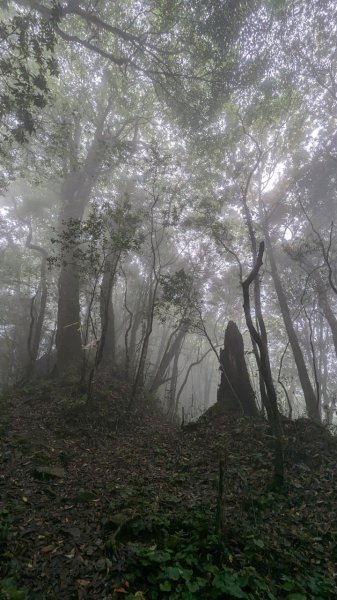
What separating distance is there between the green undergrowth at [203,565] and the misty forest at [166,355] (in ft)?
0.09

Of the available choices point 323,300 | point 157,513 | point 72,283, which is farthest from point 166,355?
point 157,513

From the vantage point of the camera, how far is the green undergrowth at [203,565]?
3742 millimetres

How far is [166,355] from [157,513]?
12382mm

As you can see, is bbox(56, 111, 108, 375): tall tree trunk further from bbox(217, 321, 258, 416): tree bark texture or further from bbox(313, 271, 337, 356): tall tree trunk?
bbox(313, 271, 337, 356): tall tree trunk

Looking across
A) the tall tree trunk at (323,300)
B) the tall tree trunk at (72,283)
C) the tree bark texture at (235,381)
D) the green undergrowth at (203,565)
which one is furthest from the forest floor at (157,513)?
the tall tree trunk at (323,300)

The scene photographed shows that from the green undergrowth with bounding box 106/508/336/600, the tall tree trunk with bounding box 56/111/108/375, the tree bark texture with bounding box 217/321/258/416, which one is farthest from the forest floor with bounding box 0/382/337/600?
the tall tree trunk with bounding box 56/111/108/375

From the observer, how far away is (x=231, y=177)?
17.0m

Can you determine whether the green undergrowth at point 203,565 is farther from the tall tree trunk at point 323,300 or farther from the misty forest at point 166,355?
the tall tree trunk at point 323,300

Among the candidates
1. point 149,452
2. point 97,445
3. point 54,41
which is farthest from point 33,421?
point 54,41

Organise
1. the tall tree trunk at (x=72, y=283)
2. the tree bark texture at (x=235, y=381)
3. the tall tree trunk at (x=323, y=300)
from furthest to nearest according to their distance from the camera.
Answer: the tall tree trunk at (x=323, y=300) < the tall tree trunk at (x=72, y=283) < the tree bark texture at (x=235, y=381)

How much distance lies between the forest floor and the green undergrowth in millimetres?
15

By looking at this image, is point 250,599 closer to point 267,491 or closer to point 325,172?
point 267,491

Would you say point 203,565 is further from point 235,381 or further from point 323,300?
point 323,300

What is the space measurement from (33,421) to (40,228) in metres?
21.1
